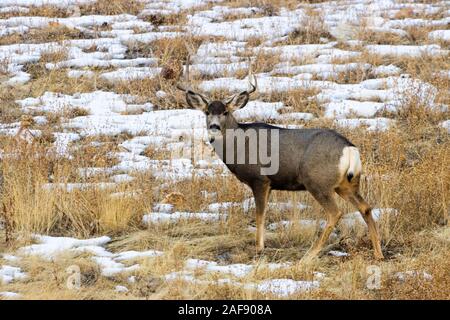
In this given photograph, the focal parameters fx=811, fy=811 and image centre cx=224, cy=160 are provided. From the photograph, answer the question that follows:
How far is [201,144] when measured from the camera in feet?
40.6

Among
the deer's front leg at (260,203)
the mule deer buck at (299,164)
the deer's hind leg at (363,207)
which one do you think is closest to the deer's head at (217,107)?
the mule deer buck at (299,164)

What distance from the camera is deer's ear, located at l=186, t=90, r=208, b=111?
8984mm

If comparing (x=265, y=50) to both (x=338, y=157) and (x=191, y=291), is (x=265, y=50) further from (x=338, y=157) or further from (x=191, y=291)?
(x=191, y=291)

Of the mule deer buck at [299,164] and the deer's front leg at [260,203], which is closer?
the mule deer buck at [299,164]

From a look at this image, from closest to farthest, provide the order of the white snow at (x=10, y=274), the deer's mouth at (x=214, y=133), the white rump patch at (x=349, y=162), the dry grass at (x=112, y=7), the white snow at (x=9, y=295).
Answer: the white snow at (x=9, y=295), the white snow at (x=10, y=274), the white rump patch at (x=349, y=162), the deer's mouth at (x=214, y=133), the dry grass at (x=112, y=7)

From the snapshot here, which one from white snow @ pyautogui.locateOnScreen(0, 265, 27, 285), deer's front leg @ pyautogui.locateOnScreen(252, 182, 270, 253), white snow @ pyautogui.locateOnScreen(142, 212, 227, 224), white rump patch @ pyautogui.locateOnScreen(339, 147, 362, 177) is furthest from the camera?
white snow @ pyautogui.locateOnScreen(142, 212, 227, 224)

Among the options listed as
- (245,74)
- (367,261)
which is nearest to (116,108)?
(245,74)

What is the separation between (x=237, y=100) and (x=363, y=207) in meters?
1.91

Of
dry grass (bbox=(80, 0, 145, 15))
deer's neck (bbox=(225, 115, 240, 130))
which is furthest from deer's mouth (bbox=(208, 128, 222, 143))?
dry grass (bbox=(80, 0, 145, 15))

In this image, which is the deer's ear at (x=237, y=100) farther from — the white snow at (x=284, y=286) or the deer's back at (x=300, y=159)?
the white snow at (x=284, y=286)

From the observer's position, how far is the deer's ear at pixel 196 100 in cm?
898

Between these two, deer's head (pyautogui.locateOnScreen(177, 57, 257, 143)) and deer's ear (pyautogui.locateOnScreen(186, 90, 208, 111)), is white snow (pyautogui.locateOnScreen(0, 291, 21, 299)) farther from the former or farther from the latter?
deer's ear (pyautogui.locateOnScreen(186, 90, 208, 111))

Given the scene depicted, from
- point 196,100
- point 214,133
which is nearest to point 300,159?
point 214,133

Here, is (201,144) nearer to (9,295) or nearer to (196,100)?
(196,100)
